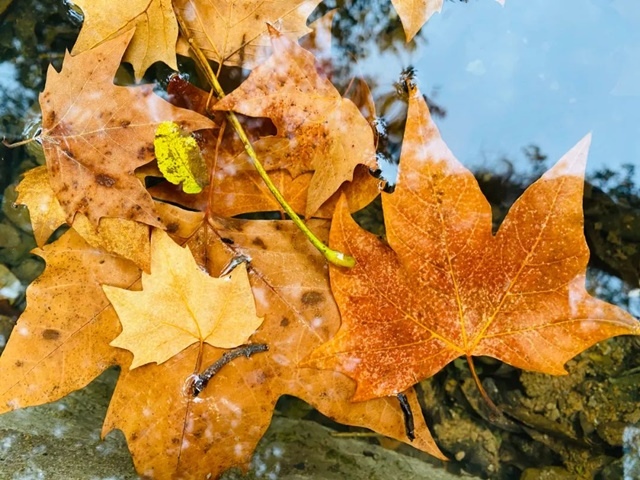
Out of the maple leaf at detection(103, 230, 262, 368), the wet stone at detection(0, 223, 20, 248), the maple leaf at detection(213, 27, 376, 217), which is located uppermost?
the maple leaf at detection(213, 27, 376, 217)

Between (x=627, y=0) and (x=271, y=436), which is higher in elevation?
(x=627, y=0)

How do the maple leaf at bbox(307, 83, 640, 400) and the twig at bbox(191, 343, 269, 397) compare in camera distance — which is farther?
the twig at bbox(191, 343, 269, 397)

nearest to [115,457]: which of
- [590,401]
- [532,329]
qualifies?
[532,329]

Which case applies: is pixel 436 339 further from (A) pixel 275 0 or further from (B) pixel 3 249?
(B) pixel 3 249

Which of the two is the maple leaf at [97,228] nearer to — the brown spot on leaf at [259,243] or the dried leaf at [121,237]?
the dried leaf at [121,237]

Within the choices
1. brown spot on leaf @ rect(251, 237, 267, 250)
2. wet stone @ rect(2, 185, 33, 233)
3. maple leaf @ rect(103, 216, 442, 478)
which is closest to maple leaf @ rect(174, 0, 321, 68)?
brown spot on leaf @ rect(251, 237, 267, 250)

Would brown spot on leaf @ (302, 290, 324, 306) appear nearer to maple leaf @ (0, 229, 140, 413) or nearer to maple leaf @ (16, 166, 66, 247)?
maple leaf @ (0, 229, 140, 413)

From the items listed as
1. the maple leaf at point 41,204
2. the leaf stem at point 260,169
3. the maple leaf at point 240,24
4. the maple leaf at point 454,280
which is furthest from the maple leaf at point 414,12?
the maple leaf at point 41,204
